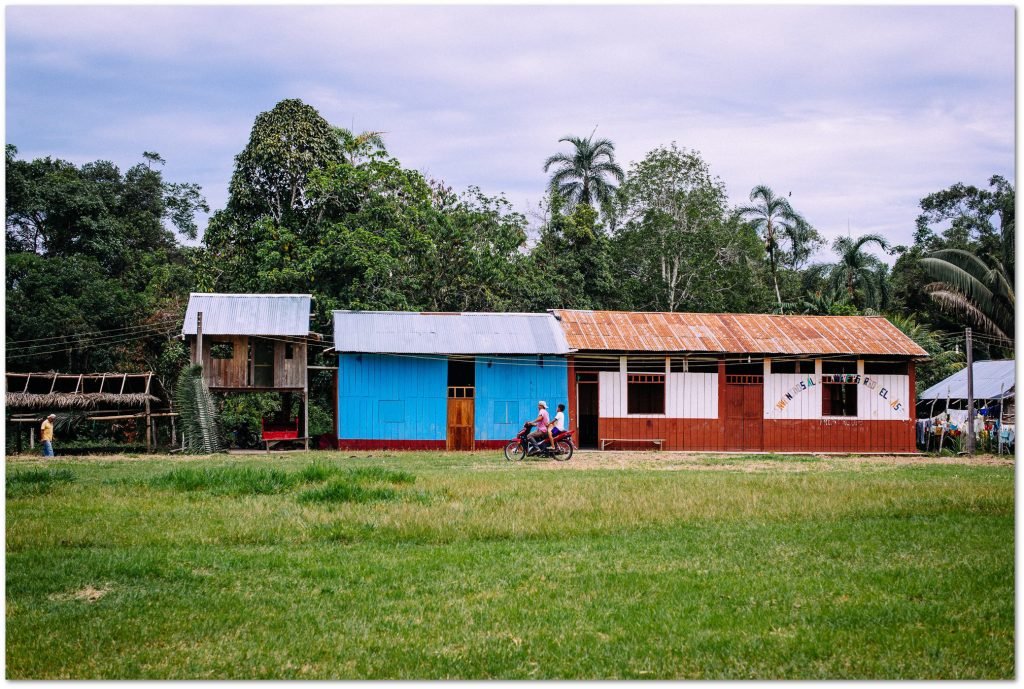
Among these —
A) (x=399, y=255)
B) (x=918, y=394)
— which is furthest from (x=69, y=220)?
(x=918, y=394)

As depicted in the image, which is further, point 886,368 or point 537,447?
point 886,368

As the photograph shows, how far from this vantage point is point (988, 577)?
289 inches

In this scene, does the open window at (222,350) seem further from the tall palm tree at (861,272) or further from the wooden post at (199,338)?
the tall palm tree at (861,272)

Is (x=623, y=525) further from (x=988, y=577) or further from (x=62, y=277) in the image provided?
(x=62, y=277)

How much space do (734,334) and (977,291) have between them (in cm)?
835

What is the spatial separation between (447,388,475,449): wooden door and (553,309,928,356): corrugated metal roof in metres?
3.10

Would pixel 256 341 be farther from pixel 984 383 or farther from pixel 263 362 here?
pixel 984 383

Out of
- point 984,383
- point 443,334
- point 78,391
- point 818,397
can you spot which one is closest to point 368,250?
point 443,334

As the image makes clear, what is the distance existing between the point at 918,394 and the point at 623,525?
24.3 m

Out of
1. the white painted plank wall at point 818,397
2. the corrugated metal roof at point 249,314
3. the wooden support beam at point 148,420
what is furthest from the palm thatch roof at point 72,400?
the white painted plank wall at point 818,397

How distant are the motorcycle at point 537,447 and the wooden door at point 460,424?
191 inches

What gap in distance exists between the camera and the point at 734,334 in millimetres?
26219

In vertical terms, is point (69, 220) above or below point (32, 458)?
above

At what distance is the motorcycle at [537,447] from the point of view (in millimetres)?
19906
